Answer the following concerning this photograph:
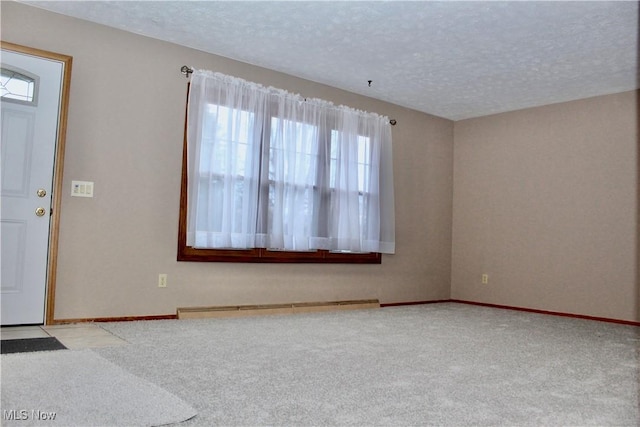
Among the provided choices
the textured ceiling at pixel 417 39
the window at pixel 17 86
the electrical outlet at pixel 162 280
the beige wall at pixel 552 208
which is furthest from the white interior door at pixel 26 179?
the beige wall at pixel 552 208

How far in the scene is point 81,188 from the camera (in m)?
3.98

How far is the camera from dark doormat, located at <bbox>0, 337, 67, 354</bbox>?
2902 millimetres

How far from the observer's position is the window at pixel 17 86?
12.2ft

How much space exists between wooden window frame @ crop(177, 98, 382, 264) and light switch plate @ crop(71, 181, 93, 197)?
0.76 m

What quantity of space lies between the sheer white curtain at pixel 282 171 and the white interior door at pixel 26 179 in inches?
43.4

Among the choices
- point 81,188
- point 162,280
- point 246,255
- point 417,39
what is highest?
point 417,39

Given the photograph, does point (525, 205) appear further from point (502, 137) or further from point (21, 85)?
point (21, 85)

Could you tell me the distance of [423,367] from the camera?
9.38ft

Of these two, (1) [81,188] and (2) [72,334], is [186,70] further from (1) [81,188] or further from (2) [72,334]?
(2) [72,334]

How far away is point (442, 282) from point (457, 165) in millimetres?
1617

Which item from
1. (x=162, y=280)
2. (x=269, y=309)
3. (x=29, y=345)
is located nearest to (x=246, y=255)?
(x=269, y=309)

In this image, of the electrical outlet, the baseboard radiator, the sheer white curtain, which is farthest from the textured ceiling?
the baseboard radiator

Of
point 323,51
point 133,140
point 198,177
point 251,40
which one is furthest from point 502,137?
point 133,140

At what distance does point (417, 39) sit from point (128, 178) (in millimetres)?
2710
